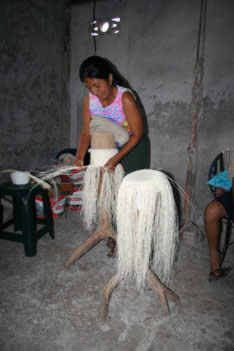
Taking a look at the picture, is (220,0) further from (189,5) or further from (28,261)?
(28,261)

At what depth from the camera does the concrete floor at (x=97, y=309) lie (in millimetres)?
1393

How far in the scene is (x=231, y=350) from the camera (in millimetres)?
1357

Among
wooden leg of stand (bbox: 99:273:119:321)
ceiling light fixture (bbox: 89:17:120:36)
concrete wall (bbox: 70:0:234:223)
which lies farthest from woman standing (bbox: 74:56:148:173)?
ceiling light fixture (bbox: 89:17:120:36)

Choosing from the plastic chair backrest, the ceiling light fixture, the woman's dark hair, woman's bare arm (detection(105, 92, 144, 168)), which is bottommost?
the plastic chair backrest

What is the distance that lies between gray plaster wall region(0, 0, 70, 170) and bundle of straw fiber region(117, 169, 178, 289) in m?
2.14

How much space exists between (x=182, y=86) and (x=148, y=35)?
0.83 m

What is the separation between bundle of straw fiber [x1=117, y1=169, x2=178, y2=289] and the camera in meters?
1.36

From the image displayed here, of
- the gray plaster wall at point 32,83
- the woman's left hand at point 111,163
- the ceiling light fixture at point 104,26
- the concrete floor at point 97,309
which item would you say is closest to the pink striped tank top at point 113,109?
the woman's left hand at point 111,163

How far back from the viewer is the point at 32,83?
10.5 feet

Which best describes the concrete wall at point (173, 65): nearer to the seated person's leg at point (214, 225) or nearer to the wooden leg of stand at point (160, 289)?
the seated person's leg at point (214, 225)

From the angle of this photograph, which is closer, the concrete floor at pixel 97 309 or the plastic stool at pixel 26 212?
the concrete floor at pixel 97 309

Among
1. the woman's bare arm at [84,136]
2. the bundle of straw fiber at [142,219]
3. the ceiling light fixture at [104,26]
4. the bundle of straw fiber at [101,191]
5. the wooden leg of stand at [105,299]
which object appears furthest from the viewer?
the ceiling light fixture at [104,26]

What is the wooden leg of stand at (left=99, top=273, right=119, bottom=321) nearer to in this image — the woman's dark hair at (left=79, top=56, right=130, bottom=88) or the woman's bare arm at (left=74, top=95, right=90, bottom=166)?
the woman's bare arm at (left=74, top=95, right=90, bottom=166)

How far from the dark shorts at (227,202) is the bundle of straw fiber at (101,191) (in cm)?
92
